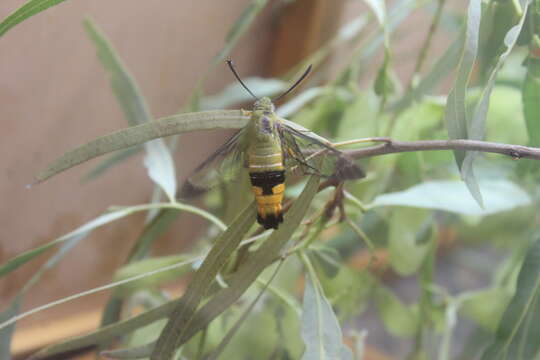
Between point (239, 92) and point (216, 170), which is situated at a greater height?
point (239, 92)

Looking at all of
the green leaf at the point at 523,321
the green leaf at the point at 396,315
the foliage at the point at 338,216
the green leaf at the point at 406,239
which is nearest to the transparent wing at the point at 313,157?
the foliage at the point at 338,216

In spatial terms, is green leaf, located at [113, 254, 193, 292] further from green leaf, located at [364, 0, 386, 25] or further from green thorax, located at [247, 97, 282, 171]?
green leaf, located at [364, 0, 386, 25]

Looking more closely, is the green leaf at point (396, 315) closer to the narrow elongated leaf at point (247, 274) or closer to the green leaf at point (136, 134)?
the narrow elongated leaf at point (247, 274)

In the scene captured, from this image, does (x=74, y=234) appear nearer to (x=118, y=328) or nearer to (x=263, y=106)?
(x=118, y=328)

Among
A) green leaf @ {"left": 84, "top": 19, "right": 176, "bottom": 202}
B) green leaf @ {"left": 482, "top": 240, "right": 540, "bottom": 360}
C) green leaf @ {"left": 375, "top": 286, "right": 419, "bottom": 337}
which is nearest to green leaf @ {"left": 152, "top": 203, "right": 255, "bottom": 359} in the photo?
green leaf @ {"left": 84, "top": 19, "right": 176, "bottom": 202}

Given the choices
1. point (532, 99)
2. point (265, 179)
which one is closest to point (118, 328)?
point (265, 179)

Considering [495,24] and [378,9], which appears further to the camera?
[378,9]

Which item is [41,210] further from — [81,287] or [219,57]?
[219,57]
